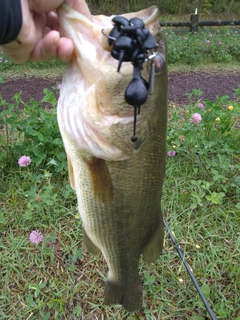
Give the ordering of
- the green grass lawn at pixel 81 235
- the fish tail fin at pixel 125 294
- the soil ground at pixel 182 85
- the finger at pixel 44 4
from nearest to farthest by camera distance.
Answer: the finger at pixel 44 4, the fish tail fin at pixel 125 294, the green grass lawn at pixel 81 235, the soil ground at pixel 182 85

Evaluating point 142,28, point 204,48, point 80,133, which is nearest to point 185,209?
point 80,133

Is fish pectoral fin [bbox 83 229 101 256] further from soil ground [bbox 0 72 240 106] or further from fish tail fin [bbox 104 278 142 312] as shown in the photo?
soil ground [bbox 0 72 240 106]

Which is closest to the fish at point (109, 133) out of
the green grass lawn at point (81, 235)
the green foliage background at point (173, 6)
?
the green grass lawn at point (81, 235)

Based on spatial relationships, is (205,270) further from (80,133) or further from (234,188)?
(80,133)

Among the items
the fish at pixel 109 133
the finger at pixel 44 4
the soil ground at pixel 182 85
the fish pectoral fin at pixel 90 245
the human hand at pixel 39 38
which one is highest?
the finger at pixel 44 4

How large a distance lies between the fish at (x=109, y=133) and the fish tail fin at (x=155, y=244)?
2 cm

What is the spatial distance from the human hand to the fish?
0.04 metres

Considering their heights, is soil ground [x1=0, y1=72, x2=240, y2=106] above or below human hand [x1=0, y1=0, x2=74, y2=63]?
below

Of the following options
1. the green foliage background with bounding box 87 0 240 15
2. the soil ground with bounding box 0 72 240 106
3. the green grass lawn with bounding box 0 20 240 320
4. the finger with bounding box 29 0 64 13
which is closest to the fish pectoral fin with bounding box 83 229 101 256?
the green grass lawn with bounding box 0 20 240 320

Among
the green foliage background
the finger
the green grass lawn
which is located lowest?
the green foliage background

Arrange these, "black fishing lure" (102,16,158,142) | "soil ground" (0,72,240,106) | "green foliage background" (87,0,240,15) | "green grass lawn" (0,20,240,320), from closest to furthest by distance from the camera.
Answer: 1. "black fishing lure" (102,16,158,142)
2. "green grass lawn" (0,20,240,320)
3. "soil ground" (0,72,240,106)
4. "green foliage background" (87,0,240,15)

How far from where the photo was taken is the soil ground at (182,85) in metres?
5.31

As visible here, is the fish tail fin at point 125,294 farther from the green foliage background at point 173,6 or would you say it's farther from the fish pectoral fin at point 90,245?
the green foliage background at point 173,6

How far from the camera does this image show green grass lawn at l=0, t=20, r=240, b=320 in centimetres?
210
